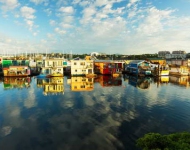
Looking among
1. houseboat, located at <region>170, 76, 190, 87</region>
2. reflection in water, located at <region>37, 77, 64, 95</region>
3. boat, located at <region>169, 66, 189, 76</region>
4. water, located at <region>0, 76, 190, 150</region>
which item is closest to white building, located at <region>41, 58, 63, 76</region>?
reflection in water, located at <region>37, 77, 64, 95</region>

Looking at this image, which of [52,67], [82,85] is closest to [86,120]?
[82,85]

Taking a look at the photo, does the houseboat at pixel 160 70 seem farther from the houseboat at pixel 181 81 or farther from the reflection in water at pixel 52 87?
the reflection in water at pixel 52 87

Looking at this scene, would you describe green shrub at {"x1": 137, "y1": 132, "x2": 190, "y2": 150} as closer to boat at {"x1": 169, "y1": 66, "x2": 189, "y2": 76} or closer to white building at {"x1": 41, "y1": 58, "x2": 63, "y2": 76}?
white building at {"x1": 41, "y1": 58, "x2": 63, "y2": 76}

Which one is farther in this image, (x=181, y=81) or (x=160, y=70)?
(x=160, y=70)

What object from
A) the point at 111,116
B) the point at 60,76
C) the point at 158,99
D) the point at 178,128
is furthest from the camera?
the point at 60,76

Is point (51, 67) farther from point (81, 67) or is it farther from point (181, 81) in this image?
point (181, 81)

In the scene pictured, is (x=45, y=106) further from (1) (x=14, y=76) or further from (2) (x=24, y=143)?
(1) (x=14, y=76)

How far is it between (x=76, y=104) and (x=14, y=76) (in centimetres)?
4181

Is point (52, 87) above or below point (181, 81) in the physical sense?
below

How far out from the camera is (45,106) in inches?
1007

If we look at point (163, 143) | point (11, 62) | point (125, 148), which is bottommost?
point (125, 148)

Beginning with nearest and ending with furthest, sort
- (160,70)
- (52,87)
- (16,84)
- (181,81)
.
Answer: (52,87) < (16,84) < (181,81) < (160,70)

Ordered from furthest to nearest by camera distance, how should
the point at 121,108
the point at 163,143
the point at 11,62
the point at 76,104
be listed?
the point at 11,62 → the point at 76,104 → the point at 121,108 → the point at 163,143

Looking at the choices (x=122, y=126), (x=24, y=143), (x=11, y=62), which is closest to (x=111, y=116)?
(x=122, y=126)
